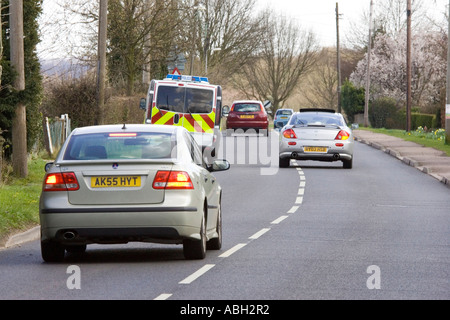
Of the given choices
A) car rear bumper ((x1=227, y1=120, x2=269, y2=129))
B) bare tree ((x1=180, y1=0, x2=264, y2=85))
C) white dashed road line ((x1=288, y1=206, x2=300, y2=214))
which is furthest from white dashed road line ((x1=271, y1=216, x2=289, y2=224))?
bare tree ((x1=180, y1=0, x2=264, y2=85))

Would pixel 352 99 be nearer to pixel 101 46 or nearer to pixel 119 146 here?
pixel 101 46

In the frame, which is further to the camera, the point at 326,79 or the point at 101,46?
the point at 326,79

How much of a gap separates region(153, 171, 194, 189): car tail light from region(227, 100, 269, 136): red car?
138 feet

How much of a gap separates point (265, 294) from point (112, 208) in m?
2.44

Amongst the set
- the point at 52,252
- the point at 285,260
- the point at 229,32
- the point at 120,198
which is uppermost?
the point at 229,32

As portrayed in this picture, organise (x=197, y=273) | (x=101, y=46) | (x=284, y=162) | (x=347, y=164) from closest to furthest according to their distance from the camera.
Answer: (x=197, y=273)
(x=347, y=164)
(x=284, y=162)
(x=101, y=46)

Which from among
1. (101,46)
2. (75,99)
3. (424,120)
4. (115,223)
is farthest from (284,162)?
(424,120)

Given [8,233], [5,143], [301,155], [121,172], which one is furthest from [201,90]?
[121,172]

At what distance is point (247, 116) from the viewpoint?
53312 millimetres

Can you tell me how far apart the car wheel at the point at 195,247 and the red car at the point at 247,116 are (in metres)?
41.5

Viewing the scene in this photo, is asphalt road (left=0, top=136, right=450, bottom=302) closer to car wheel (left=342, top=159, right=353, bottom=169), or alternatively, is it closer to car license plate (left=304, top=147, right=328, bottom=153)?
car license plate (left=304, top=147, right=328, bottom=153)

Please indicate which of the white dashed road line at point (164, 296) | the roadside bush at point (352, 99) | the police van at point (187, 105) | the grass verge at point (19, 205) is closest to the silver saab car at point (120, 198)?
the white dashed road line at point (164, 296)

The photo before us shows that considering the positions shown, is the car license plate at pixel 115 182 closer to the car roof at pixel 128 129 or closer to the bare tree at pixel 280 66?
the car roof at pixel 128 129

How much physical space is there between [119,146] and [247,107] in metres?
42.0
